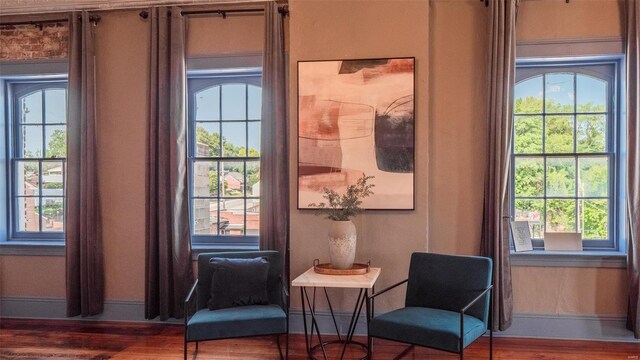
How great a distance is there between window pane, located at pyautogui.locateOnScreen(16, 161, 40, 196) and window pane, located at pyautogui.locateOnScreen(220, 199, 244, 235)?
2171 mm

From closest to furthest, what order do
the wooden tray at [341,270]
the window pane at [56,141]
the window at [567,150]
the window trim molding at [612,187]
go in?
1. the wooden tray at [341,270]
2. the window trim molding at [612,187]
3. the window at [567,150]
4. the window pane at [56,141]

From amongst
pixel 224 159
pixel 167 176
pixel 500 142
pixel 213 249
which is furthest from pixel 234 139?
pixel 500 142

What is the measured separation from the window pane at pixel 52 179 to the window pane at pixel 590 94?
18.1 feet

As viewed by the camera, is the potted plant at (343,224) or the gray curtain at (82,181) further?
the gray curtain at (82,181)

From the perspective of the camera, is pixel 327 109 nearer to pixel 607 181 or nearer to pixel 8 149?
pixel 607 181

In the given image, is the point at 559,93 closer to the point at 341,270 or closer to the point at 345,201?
the point at 345,201

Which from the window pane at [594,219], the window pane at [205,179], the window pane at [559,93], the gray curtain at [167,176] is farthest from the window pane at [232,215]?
the window pane at [594,219]

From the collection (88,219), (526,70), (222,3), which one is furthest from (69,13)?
(526,70)

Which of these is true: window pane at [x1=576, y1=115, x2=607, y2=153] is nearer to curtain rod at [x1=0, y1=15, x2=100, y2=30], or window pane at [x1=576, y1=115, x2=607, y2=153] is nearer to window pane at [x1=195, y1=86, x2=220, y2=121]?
window pane at [x1=195, y1=86, x2=220, y2=121]

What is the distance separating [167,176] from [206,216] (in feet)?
2.16

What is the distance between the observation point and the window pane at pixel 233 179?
16.9 feet

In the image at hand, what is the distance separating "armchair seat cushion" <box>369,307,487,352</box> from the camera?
3.24 m

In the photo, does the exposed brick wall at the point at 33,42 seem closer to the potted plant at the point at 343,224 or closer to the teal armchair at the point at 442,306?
the potted plant at the point at 343,224

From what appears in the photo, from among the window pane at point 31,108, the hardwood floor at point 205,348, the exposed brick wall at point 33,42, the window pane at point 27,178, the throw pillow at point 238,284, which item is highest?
the exposed brick wall at point 33,42
